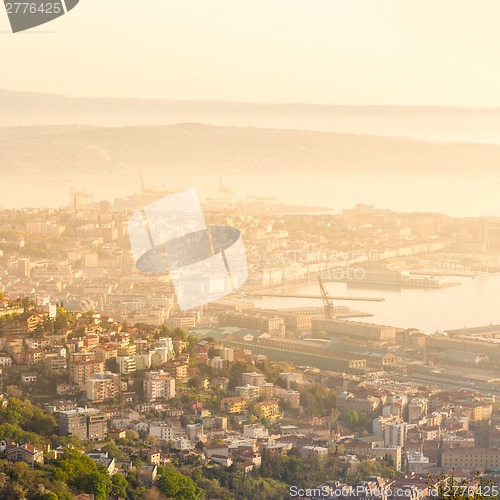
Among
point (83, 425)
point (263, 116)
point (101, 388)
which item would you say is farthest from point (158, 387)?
point (263, 116)

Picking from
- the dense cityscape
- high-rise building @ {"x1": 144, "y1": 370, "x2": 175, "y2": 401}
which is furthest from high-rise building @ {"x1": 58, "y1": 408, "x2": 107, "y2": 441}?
high-rise building @ {"x1": 144, "y1": 370, "x2": 175, "y2": 401}

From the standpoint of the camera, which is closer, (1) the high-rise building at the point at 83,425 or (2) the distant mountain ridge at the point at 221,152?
(1) the high-rise building at the point at 83,425

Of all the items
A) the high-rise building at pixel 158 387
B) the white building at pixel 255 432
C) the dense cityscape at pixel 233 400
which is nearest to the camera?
the dense cityscape at pixel 233 400

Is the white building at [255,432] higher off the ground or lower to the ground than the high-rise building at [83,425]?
lower

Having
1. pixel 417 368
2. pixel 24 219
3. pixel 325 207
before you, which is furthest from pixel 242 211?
pixel 417 368

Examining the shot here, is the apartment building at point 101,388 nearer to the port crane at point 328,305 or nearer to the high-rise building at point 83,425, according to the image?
the high-rise building at point 83,425

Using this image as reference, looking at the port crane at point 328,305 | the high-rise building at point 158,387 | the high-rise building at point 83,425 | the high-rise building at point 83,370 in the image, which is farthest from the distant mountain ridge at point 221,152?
the high-rise building at point 83,425

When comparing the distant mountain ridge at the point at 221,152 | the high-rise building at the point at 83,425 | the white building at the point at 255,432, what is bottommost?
the white building at the point at 255,432

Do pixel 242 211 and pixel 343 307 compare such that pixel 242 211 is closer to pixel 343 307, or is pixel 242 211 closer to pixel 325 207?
pixel 325 207
